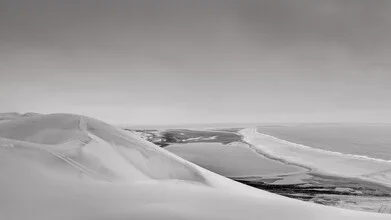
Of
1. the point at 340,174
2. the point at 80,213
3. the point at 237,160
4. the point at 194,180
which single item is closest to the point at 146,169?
the point at 194,180

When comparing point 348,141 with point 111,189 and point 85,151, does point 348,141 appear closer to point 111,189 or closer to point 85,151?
point 85,151

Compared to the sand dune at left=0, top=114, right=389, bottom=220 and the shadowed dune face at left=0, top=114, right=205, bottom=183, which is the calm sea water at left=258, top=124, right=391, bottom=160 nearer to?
the shadowed dune face at left=0, top=114, right=205, bottom=183

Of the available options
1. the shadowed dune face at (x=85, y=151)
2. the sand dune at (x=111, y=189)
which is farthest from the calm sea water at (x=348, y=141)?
the sand dune at (x=111, y=189)

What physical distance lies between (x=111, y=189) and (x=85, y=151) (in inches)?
39.5

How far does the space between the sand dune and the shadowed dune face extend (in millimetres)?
12

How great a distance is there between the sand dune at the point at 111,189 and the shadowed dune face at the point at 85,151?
0.01 metres

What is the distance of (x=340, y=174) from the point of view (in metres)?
14.8

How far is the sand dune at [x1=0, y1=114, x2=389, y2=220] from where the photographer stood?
10.3ft

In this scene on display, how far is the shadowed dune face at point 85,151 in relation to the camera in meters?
3.88

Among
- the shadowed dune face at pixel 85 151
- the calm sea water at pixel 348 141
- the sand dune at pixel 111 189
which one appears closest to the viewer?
the sand dune at pixel 111 189

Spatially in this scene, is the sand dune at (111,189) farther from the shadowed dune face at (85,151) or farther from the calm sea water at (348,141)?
the calm sea water at (348,141)

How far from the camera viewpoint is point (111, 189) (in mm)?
3658

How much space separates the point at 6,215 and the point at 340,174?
14573 millimetres

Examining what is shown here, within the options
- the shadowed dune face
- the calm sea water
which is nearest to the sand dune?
the shadowed dune face
